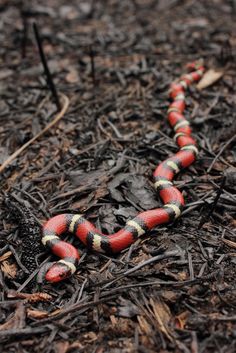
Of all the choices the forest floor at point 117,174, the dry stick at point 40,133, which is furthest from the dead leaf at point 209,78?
the dry stick at point 40,133

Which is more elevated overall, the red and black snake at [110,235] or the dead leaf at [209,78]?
the dead leaf at [209,78]

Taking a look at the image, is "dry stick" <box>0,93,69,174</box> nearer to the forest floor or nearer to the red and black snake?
the forest floor

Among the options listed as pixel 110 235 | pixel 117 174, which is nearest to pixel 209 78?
pixel 117 174

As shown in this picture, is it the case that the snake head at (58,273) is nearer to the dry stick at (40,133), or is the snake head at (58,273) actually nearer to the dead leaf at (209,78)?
the dry stick at (40,133)

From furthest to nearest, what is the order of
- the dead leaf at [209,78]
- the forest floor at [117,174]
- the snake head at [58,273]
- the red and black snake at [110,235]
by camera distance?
the dead leaf at [209,78] < the red and black snake at [110,235] < the snake head at [58,273] < the forest floor at [117,174]

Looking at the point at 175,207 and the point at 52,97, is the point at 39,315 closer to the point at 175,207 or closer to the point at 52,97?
the point at 175,207

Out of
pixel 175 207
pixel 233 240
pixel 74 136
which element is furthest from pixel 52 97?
pixel 233 240

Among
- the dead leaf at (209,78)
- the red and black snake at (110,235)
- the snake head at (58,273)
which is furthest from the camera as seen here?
the dead leaf at (209,78)
